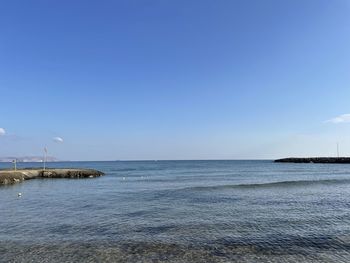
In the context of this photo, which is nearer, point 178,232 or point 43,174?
point 178,232

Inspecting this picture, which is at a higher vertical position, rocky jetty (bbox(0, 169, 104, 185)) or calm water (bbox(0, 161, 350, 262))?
rocky jetty (bbox(0, 169, 104, 185))

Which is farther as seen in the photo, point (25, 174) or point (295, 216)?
point (25, 174)

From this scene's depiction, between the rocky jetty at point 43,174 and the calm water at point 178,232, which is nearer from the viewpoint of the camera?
the calm water at point 178,232

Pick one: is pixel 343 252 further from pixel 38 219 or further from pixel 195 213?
pixel 38 219

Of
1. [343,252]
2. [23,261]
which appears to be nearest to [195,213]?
[343,252]

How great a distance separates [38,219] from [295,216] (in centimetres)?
1884

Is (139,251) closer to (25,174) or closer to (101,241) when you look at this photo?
(101,241)

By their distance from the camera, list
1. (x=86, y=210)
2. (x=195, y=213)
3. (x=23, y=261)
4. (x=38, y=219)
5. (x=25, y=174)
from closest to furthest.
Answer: (x=23, y=261) < (x=38, y=219) < (x=195, y=213) < (x=86, y=210) < (x=25, y=174)

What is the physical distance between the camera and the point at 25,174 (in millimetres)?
68438

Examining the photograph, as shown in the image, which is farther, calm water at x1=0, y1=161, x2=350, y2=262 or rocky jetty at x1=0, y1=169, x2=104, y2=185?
rocky jetty at x1=0, y1=169, x2=104, y2=185

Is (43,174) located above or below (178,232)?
above

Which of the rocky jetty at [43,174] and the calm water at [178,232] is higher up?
the rocky jetty at [43,174]

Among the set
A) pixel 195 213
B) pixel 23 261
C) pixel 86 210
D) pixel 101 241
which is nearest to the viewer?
pixel 23 261

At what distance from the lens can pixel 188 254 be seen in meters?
15.7
